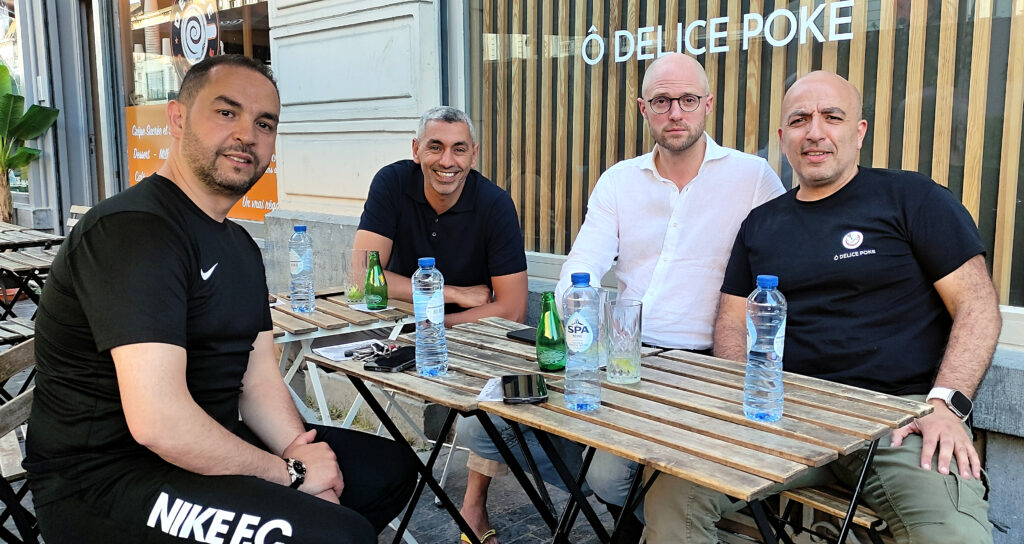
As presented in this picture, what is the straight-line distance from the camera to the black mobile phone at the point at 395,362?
2.62m

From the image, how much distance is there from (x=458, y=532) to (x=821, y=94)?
232 centimetres

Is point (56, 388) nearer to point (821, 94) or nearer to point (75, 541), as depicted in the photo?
point (75, 541)

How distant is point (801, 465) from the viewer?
69.7 inches

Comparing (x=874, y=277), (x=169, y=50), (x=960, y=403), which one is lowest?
(x=960, y=403)

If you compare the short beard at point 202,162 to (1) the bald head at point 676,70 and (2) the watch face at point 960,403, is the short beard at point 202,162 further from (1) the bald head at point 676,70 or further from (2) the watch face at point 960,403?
(2) the watch face at point 960,403

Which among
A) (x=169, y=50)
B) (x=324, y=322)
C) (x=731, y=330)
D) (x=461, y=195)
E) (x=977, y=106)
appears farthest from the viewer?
(x=169, y=50)

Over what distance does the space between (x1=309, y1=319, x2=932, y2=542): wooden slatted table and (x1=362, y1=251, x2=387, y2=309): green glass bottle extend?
965 mm

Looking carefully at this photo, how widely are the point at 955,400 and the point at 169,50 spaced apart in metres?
8.04

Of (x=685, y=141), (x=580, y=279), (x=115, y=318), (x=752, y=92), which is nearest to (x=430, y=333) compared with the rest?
(x=580, y=279)

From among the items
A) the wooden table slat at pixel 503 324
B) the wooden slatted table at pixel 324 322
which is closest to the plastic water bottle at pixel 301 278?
the wooden slatted table at pixel 324 322

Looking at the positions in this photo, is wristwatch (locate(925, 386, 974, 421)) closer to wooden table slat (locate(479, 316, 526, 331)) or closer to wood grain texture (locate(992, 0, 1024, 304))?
wood grain texture (locate(992, 0, 1024, 304))

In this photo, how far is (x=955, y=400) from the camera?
2449mm

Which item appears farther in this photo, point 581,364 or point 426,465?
point 426,465

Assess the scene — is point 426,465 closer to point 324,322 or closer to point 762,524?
point 324,322
